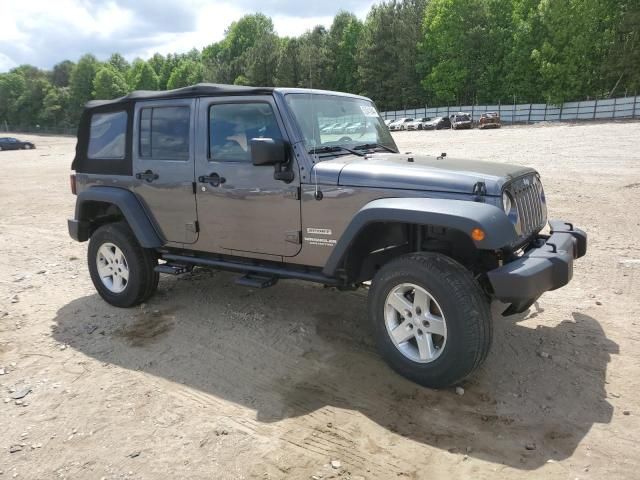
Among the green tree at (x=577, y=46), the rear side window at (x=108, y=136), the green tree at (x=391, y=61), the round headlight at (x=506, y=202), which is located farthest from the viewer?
the green tree at (x=391, y=61)

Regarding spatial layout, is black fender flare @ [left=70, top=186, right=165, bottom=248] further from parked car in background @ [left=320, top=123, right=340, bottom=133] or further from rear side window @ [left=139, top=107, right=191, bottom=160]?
parked car in background @ [left=320, top=123, right=340, bottom=133]

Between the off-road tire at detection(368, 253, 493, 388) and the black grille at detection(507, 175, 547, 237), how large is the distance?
2.20 feet

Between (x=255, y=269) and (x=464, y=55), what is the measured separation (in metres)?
61.1

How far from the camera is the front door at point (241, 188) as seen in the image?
Result: 4.43 meters

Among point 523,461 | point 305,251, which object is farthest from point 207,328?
point 523,461

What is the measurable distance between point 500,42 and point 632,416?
61.4 metres

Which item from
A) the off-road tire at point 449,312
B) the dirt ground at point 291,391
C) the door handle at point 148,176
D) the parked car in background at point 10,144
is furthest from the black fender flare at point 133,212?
the parked car in background at point 10,144

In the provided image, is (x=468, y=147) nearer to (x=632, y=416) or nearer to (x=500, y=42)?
(x=632, y=416)

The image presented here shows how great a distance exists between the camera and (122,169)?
549 cm

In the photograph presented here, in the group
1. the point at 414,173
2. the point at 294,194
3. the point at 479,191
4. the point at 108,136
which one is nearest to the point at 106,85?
the point at 108,136

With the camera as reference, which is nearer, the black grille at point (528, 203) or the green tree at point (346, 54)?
the black grille at point (528, 203)

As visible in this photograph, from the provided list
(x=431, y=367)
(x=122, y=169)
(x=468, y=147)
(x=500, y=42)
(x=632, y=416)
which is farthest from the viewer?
(x=500, y=42)

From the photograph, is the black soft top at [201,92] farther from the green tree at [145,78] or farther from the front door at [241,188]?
the green tree at [145,78]

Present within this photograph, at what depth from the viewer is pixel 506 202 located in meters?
3.74
